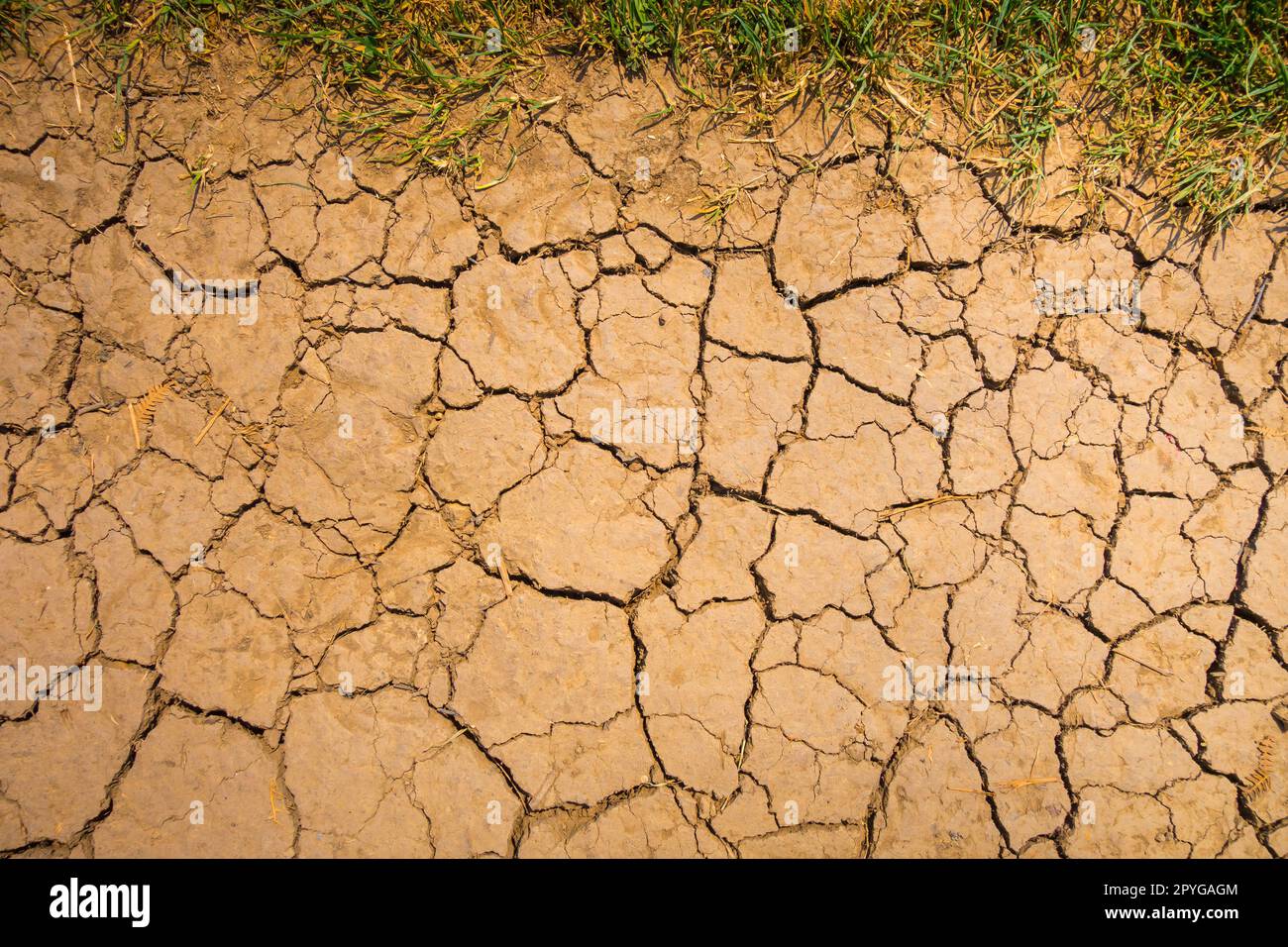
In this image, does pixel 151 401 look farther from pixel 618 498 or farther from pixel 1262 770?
pixel 1262 770

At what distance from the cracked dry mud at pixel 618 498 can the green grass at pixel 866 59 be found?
0.12m

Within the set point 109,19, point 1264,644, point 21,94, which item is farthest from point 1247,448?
point 21,94

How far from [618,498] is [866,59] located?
1.71 meters

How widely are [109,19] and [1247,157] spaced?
3.88 meters

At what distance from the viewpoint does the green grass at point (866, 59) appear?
2434 mm

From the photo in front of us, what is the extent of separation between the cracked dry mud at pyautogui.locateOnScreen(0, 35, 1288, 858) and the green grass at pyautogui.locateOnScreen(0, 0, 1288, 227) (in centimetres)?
12

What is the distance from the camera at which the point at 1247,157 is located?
8.16ft

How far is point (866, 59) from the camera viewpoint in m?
2.46

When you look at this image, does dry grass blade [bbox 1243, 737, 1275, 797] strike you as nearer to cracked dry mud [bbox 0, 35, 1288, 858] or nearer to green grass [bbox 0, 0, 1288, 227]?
cracked dry mud [bbox 0, 35, 1288, 858]

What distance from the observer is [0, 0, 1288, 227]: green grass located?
2.43 m

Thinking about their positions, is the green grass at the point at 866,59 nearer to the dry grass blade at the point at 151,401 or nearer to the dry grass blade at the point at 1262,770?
the dry grass blade at the point at 151,401

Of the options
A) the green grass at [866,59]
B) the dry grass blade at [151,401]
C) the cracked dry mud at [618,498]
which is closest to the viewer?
the cracked dry mud at [618,498]

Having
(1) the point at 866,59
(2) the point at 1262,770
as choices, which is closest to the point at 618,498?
(1) the point at 866,59

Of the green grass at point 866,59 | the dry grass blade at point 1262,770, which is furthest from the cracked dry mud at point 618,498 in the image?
the green grass at point 866,59
